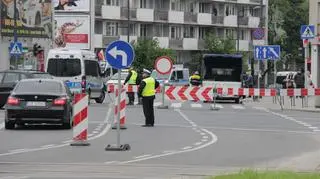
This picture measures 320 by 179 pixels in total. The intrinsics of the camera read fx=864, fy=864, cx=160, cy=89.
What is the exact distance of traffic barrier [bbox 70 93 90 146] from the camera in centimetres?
2011

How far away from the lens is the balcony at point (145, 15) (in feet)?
312

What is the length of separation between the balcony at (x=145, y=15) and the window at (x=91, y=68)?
5253cm

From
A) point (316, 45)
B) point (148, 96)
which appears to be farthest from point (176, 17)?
point (148, 96)

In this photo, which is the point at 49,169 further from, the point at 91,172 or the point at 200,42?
the point at 200,42

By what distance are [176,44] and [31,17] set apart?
127 feet

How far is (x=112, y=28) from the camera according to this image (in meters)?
94.1

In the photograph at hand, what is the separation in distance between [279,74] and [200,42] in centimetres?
2016

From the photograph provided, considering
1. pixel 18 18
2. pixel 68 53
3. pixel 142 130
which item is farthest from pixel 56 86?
pixel 18 18

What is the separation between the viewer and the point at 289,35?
11525 centimetres

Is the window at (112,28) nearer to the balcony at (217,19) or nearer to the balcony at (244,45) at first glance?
the balcony at (217,19)

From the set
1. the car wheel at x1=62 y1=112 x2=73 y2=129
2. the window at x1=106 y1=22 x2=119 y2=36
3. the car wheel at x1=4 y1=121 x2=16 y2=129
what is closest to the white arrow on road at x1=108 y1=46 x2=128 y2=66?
the car wheel at x1=62 y1=112 x2=73 y2=129

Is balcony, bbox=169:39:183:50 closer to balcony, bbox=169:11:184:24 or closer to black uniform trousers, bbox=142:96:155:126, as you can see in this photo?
balcony, bbox=169:11:184:24

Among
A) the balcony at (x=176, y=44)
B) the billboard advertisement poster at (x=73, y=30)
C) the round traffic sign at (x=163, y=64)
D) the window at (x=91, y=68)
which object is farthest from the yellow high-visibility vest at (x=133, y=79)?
the balcony at (x=176, y=44)

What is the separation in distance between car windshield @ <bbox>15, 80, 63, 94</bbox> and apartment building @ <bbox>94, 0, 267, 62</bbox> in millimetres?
65976
